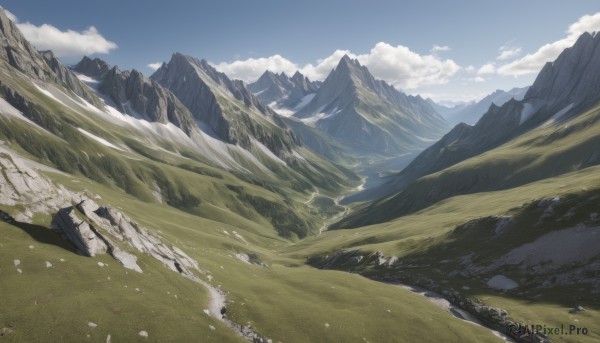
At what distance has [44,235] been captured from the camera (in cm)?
4831

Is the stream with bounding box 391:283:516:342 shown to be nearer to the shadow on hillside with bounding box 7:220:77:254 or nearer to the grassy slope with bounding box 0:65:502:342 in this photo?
the grassy slope with bounding box 0:65:502:342

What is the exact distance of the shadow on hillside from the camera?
4744 centimetres

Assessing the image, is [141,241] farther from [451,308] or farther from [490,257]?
[490,257]

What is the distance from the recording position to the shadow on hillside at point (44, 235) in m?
47.4

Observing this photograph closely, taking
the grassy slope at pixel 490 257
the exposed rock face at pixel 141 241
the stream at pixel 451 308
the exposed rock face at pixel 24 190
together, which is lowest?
the stream at pixel 451 308

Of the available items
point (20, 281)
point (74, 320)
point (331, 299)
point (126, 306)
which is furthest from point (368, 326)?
point (20, 281)

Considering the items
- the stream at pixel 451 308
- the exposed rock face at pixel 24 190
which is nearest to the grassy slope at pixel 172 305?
the stream at pixel 451 308

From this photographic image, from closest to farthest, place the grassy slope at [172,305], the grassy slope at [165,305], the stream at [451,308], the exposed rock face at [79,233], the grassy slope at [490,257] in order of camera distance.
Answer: the grassy slope at [165,305] < the grassy slope at [172,305] < the exposed rock face at [79,233] < the stream at [451,308] < the grassy slope at [490,257]

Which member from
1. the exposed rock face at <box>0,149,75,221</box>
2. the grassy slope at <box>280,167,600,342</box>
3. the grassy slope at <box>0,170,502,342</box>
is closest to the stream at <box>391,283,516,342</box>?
the grassy slope at <box>0,170,502,342</box>

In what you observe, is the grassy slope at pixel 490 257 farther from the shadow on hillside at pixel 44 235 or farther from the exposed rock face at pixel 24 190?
the exposed rock face at pixel 24 190

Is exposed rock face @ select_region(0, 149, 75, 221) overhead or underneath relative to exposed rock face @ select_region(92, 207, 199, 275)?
overhead

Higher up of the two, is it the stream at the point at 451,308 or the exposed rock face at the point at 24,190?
the exposed rock face at the point at 24,190

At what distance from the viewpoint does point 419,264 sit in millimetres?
93500

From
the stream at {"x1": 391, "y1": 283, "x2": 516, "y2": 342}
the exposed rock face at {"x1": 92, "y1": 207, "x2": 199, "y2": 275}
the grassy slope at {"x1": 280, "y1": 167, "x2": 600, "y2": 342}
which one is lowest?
the stream at {"x1": 391, "y1": 283, "x2": 516, "y2": 342}
